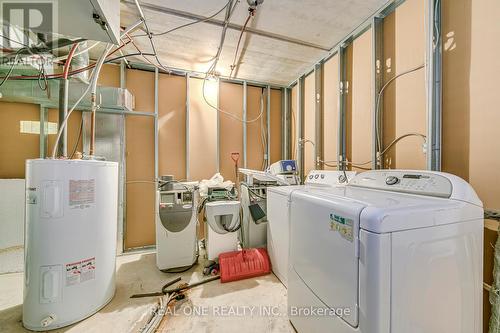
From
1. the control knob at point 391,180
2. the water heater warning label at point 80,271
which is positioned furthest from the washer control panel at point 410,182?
the water heater warning label at point 80,271

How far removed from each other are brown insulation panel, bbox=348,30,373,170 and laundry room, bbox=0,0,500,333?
23 mm

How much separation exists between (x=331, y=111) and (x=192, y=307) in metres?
2.57

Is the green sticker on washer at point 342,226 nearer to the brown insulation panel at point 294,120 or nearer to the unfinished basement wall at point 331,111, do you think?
the unfinished basement wall at point 331,111

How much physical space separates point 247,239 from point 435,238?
1.92 metres

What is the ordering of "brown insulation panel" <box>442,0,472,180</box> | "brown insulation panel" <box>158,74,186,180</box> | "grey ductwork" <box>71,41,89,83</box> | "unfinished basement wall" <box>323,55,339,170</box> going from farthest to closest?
"brown insulation panel" <box>158,74,186,180</box>, "unfinished basement wall" <box>323,55,339,170</box>, "grey ductwork" <box>71,41,89,83</box>, "brown insulation panel" <box>442,0,472,180</box>

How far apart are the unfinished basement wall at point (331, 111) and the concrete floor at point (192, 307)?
1.59m

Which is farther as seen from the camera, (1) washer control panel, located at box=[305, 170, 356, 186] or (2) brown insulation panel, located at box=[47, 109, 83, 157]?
(2) brown insulation panel, located at box=[47, 109, 83, 157]

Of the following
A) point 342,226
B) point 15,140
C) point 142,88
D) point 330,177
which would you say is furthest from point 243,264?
point 15,140

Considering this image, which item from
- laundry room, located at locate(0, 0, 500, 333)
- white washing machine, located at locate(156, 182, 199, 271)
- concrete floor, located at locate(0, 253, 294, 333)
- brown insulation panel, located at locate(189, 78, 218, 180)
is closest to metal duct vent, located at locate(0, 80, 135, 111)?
laundry room, located at locate(0, 0, 500, 333)

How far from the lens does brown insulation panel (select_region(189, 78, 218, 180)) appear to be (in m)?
3.21

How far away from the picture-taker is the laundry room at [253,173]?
0.96m

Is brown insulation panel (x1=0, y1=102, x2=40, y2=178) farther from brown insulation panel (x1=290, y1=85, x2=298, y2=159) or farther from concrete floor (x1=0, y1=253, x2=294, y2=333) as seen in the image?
brown insulation panel (x1=290, y1=85, x2=298, y2=159)

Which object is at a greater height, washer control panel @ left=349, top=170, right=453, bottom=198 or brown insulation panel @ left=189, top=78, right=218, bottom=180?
brown insulation panel @ left=189, top=78, right=218, bottom=180

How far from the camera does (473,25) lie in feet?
4.26
